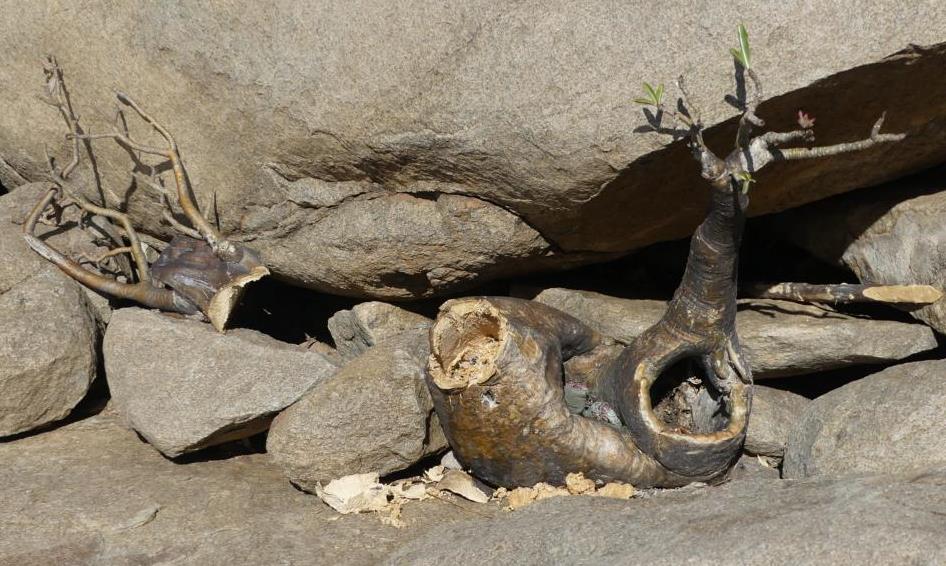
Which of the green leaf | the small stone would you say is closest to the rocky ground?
the small stone

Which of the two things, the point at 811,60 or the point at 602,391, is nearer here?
the point at 811,60

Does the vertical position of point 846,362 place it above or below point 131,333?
above

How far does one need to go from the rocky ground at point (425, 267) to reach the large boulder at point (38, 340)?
0.5 inches

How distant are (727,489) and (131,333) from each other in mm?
2639

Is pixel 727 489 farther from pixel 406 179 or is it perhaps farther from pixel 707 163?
pixel 406 179

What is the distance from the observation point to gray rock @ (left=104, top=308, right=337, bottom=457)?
4.06 meters

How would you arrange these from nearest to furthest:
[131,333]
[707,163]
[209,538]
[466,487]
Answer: [707,163] < [209,538] < [466,487] < [131,333]

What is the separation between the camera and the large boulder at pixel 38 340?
429 cm

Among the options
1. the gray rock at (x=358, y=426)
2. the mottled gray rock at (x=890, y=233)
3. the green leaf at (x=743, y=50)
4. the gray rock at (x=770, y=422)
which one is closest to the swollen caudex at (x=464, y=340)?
the gray rock at (x=358, y=426)

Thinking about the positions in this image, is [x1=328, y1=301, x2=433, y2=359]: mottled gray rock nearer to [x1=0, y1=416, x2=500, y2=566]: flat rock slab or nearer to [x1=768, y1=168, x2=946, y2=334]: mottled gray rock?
[x1=0, y1=416, x2=500, y2=566]: flat rock slab

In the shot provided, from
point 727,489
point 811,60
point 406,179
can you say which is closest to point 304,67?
point 406,179

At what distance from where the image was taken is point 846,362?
3.99 meters

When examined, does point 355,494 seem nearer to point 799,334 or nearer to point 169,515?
point 169,515

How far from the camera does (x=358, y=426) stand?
12.8ft
